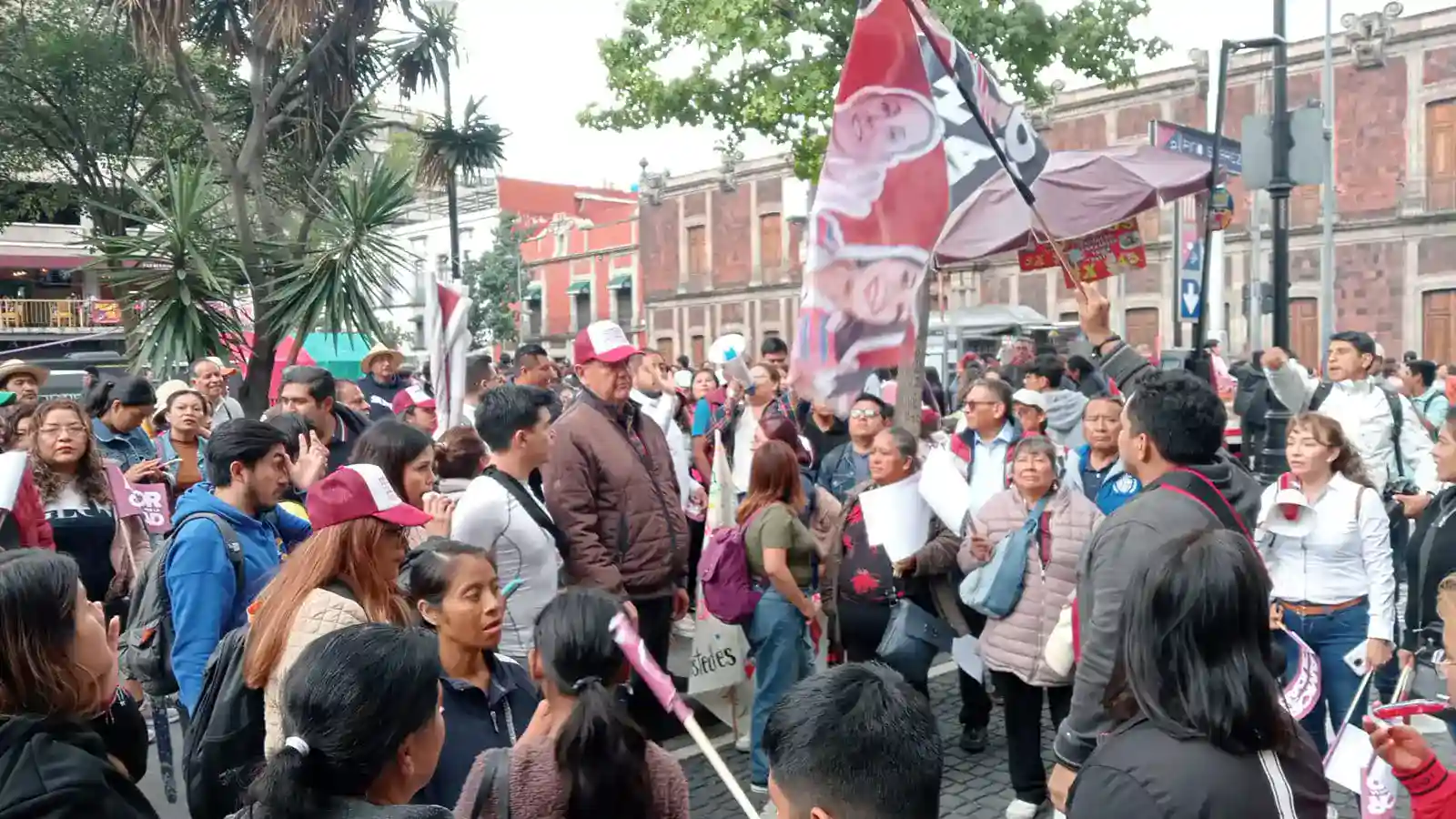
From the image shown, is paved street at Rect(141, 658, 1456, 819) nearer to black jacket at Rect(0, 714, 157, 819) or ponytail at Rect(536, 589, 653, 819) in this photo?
ponytail at Rect(536, 589, 653, 819)

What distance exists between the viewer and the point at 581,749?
7.66 ft

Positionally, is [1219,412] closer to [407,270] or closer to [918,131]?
→ [918,131]

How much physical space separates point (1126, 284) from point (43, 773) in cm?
3125

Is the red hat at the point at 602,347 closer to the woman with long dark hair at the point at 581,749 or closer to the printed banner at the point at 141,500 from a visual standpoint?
the woman with long dark hair at the point at 581,749

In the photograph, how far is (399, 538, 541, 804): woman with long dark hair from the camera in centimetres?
271

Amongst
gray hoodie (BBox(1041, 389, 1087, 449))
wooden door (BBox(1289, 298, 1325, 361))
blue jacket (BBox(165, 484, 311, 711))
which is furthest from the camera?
wooden door (BBox(1289, 298, 1325, 361))

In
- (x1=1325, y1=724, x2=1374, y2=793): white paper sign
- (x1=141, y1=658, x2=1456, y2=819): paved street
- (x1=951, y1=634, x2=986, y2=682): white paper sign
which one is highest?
(x1=1325, y1=724, x2=1374, y2=793): white paper sign

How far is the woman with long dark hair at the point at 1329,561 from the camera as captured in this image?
14.6 feet

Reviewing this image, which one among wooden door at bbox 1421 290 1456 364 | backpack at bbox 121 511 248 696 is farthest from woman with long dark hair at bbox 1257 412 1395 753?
wooden door at bbox 1421 290 1456 364

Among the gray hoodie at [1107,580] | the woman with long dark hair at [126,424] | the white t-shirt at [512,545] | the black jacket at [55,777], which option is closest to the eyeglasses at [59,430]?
the woman with long dark hair at [126,424]

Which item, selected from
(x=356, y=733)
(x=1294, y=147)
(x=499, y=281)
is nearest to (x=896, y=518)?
(x=356, y=733)

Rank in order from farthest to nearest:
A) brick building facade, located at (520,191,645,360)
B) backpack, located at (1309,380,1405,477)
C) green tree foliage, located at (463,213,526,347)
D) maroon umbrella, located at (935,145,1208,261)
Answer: brick building facade, located at (520,191,645,360) < green tree foliage, located at (463,213,526,347) < backpack, located at (1309,380,1405,477) < maroon umbrella, located at (935,145,1208,261)

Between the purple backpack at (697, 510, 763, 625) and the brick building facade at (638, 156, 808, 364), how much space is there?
32141 mm

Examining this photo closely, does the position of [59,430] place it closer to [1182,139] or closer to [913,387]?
[913,387]
